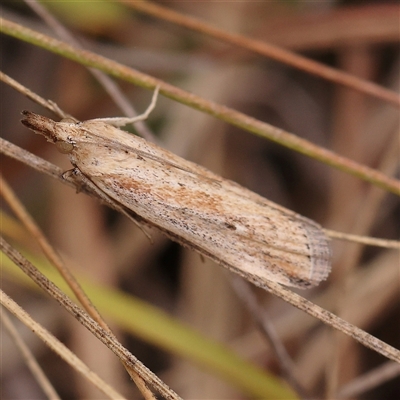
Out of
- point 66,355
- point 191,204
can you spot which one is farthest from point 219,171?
point 66,355

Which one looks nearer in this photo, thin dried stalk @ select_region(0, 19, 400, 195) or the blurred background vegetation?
thin dried stalk @ select_region(0, 19, 400, 195)

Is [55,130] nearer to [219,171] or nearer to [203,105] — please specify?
[203,105]

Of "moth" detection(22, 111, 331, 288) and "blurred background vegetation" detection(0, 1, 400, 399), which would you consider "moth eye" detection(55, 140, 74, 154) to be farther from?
"blurred background vegetation" detection(0, 1, 400, 399)

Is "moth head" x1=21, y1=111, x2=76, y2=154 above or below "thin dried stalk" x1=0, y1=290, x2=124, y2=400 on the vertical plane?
above

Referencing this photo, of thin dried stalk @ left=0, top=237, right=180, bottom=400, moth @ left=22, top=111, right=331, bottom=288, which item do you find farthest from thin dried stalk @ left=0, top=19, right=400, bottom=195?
thin dried stalk @ left=0, top=237, right=180, bottom=400

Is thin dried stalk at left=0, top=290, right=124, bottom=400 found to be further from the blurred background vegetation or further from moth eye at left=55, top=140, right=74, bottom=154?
the blurred background vegetation

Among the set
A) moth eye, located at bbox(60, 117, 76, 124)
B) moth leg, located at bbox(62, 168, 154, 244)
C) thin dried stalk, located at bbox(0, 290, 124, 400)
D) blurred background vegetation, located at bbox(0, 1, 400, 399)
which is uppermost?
blurred background vegetation, located at bbox(0, 1, 400, 399)

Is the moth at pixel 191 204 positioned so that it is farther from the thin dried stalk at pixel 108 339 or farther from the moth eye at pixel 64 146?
the thin dried stalk at pixel 108 339

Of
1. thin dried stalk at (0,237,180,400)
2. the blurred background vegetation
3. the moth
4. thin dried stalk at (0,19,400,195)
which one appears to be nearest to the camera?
thin dried stalk at (0,237,180,400)

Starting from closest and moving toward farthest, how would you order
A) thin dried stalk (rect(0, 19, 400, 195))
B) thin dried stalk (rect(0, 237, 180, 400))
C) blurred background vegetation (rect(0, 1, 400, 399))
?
thin dried stalk (rect(0, 237, 180, 400)) → thin dried stalk (rect(0, 19, 400, 195)) → blurred background vegetation (rect(0, 1, 400, 399))

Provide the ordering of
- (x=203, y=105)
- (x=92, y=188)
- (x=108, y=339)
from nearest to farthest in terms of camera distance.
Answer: (x=108, y=339) < (x=203, y=105) < (x=92, y=188)
